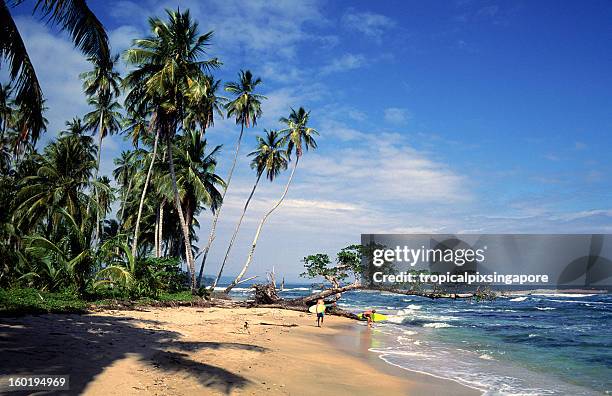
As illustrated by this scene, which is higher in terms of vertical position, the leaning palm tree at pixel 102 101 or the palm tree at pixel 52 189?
the leaning palm tree at pixel 102 101

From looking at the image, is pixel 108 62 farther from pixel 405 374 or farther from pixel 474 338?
pixel 474 338

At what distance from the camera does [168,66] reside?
76.6 ft

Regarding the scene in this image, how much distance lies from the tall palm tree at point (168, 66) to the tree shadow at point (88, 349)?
14967 millimetres

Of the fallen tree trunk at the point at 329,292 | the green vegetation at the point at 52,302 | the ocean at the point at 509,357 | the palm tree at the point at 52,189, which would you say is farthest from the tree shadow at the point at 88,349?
the palm tree at the point at 52,189

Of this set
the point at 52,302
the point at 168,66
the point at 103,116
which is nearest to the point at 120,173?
the point at 103,116

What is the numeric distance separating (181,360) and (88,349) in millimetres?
1790

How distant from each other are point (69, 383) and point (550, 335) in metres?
25.6

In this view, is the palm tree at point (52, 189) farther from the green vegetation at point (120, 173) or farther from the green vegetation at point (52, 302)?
the green vegetation at point (52, 302)

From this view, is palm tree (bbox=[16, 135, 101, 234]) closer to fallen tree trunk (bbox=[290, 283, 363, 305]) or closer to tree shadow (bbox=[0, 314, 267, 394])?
fallen tree trunk (bbox=[290, 283, 363, 305])

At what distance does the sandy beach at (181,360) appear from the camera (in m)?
6.13

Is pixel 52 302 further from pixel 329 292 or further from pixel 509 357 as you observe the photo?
pixel 509 357

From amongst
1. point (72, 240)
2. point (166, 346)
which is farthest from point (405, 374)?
point (72, 240)

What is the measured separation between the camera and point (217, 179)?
32438mm

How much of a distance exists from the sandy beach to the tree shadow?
0.02m
